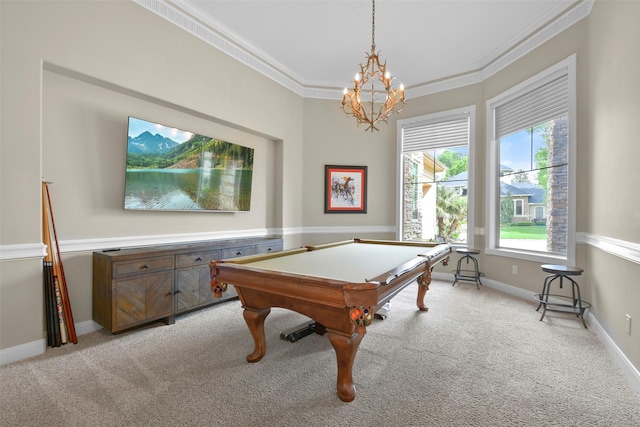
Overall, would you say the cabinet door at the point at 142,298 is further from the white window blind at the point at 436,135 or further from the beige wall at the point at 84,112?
the white window blind at the point at 436,135

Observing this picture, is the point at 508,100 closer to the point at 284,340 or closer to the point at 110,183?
the point at 284,340

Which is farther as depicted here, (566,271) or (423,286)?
(423,286)

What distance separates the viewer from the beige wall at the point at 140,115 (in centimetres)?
235

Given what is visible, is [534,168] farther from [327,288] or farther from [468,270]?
Answer: [327,288]

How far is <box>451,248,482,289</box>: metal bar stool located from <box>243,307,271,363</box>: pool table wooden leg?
3.51 meters

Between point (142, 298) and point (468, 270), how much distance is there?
4.74 meters

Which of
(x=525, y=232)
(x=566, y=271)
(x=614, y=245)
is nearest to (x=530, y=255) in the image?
(x=525, y=232)

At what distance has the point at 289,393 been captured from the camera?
1952mm

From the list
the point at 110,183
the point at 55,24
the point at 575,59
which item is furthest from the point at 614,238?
the point at 55,24

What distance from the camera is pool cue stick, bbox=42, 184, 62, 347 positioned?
2555 mm

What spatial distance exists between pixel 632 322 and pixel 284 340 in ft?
8.90

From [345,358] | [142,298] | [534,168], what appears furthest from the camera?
[534,168]

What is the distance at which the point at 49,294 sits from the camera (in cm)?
256

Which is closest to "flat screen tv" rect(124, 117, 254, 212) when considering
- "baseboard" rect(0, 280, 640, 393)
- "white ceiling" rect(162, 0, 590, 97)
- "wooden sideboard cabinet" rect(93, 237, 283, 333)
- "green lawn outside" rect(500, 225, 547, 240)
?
"wooden sideboard cabinet" rect(93, 237, 283, 333)
